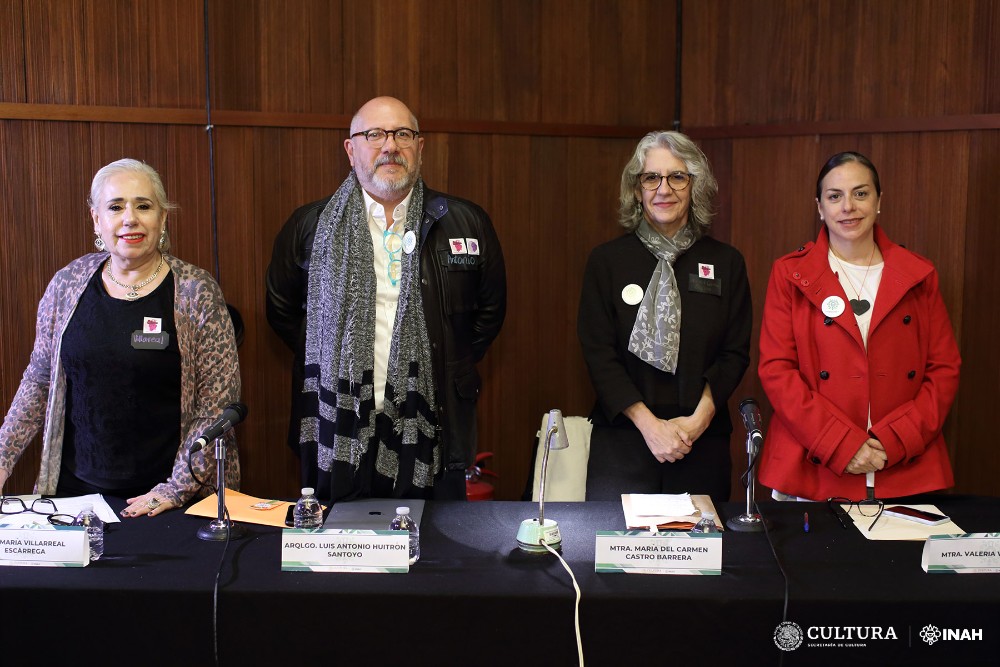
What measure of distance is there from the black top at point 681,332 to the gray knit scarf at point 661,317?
0.10ft

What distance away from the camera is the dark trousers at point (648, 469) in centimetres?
291

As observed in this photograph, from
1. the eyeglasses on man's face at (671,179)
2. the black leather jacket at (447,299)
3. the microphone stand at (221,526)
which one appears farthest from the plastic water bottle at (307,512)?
the eyeglasses on man's face at (671,179)

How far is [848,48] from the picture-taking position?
3.57 meters

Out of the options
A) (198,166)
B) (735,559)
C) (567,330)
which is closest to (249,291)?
(198,166)

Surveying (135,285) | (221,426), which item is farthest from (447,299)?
(221,426)

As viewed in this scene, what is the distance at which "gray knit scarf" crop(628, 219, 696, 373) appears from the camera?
2.91 metres

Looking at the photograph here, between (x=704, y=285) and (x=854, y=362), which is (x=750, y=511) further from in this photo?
(x=704, y=285)

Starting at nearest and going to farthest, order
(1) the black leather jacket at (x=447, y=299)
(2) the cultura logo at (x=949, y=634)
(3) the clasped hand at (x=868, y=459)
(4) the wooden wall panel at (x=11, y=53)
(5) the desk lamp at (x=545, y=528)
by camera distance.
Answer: (2) the cultura logo at (x=949, y=634) < (5) the desk lamp at (x=545, y=528) < (3) the clasped hand at (x=868, y=459) < (1) the black leather jacket at (x=447, y=299) < (4) the wooden wall panel at (x=11, y=53)

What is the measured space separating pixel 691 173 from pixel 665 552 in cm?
143

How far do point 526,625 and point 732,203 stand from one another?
244 centimetres

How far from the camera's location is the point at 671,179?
3.01m

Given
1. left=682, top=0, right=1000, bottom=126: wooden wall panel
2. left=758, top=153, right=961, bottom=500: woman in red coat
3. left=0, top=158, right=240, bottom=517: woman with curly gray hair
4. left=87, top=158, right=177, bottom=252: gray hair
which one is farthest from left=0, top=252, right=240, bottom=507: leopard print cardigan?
left=682, top=0, right=1000, bottom=126: wooden wall panel

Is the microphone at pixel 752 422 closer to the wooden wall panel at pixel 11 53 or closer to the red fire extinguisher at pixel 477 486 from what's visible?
the red fire extinguisher at pixel 477 486

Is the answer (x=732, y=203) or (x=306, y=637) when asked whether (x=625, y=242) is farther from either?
(x=306, y=637)
